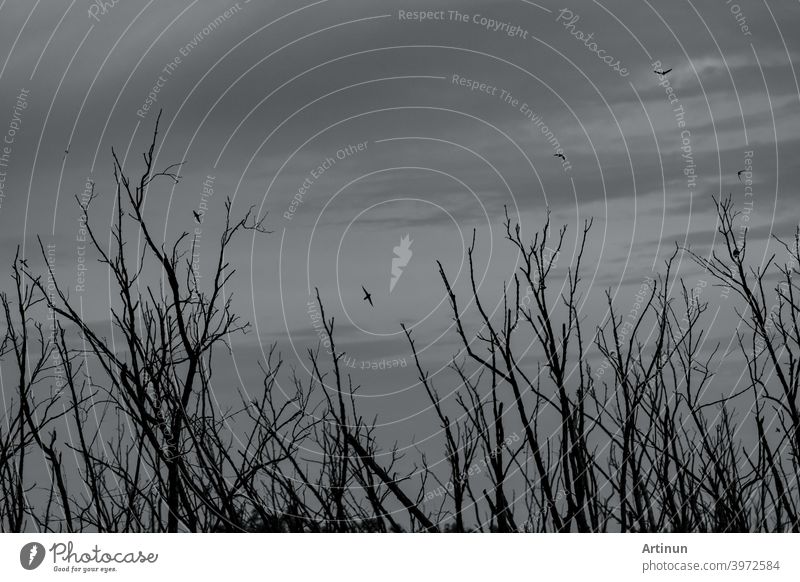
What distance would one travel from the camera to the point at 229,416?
679 centimetres

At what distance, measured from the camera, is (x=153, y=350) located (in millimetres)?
6137

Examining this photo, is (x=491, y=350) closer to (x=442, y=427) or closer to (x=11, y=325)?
(x=442, y=427)
